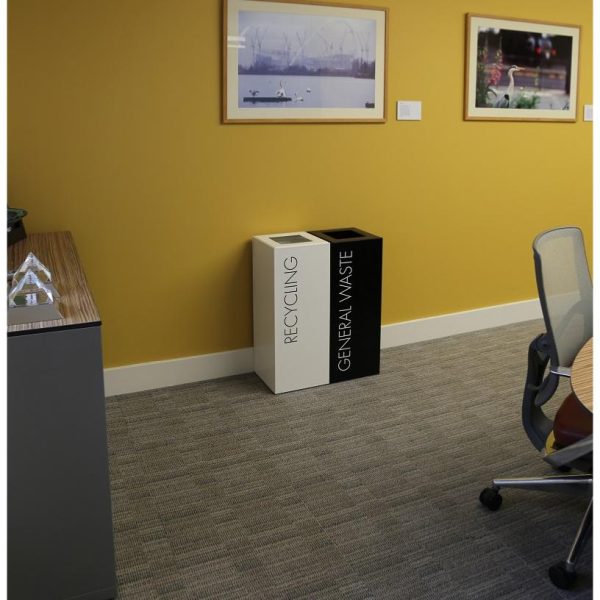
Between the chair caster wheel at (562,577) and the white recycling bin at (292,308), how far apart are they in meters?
1.70

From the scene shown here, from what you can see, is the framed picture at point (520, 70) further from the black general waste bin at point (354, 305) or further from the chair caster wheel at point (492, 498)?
the chair caster wheel at point (492, 498)

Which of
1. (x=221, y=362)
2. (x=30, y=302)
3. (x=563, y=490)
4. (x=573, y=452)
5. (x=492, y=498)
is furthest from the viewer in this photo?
(x=221, y=362)

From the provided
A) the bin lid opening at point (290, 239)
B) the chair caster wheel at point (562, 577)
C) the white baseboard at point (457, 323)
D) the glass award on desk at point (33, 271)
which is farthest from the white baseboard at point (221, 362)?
the chair caster wheel at point (562, 577)

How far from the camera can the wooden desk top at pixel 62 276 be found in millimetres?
1954

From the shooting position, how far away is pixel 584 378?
1.95m

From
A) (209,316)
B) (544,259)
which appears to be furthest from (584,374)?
(209,316)

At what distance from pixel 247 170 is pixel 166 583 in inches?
83.1

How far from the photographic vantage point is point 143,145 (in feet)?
11.4

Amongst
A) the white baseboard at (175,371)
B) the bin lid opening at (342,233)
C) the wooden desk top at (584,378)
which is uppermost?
the bin lid opening at (342,233)

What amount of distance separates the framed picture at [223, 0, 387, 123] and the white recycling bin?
65 centimetres

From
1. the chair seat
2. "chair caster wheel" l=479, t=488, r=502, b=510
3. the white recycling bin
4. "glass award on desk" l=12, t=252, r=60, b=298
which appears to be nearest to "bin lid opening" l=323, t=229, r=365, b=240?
the white recycling bin

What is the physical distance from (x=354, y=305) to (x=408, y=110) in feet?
3.80

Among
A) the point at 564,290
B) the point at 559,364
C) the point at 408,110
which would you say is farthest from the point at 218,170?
the point at 559,364

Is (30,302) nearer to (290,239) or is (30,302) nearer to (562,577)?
(562,577)
